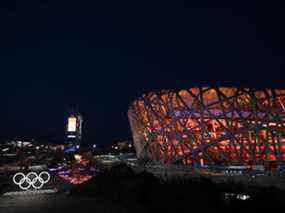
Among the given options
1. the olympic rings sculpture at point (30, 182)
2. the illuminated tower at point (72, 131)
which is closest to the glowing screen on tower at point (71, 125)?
the illuminated tower at point (72, 131)

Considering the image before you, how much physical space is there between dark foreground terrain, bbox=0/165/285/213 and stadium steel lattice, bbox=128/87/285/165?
Answer: 19315 millimetres

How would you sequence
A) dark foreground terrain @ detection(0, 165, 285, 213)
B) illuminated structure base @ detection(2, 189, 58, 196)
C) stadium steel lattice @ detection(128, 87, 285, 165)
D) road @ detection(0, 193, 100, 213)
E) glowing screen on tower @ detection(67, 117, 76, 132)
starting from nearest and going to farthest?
1. dark foreground terrain @ detection(0, 165, 285, 213)
2. road @ detection(0, 193, 100, 213)
3. illuminated structure base @ detection(2, 189, 58, 196)
4. stadium steel lattice @ detection(128, 87, 285, 165)
5. glowing screen on tower @ detection(67, 117, 76, 132)

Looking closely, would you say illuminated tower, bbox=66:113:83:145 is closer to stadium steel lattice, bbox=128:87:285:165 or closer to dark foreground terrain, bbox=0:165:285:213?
stadium steel lattice, bbox=128:87:285:165

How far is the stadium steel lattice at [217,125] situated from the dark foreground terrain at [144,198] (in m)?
19.3

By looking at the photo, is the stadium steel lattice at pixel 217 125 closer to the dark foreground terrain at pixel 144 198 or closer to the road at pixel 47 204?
the dark foreground terrain at pixel 144 198

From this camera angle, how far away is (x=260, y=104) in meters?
39.4

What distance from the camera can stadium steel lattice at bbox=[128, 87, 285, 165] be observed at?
38406mm

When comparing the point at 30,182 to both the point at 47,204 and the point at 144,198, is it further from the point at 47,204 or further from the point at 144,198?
the point at 144,198

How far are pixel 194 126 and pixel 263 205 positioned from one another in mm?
30132

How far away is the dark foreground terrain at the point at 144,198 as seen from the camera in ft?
43.4

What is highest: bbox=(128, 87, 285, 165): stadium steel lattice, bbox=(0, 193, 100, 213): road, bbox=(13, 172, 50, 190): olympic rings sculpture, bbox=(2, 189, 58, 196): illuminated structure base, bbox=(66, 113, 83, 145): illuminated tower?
bbox=(66, 113, 83, 145): illuminated tower

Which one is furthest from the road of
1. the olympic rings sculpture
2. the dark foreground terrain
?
the olympic rings sculpture

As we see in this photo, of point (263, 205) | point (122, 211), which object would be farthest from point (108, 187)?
point (263, 205)

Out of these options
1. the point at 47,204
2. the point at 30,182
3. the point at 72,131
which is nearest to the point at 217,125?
the point at 30,182
